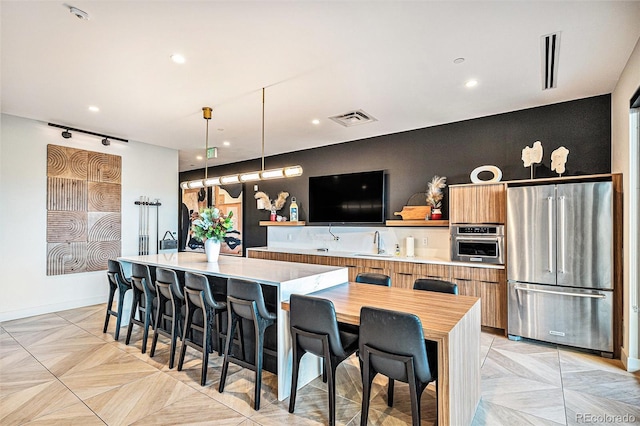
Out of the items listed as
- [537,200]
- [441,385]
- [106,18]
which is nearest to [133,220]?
[106,18]

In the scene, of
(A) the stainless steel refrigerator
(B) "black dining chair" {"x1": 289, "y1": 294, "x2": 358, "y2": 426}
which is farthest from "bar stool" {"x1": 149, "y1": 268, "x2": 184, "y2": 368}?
(A) the stainless steel refrigerator

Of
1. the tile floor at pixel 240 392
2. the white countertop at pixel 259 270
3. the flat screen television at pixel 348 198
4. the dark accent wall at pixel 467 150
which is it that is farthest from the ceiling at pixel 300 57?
the tile floor at pixel 240 392

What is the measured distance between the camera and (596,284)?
3318 millimetres

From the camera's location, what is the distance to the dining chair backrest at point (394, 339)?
1794 millimetres

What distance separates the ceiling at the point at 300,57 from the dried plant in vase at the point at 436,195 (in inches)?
34.8

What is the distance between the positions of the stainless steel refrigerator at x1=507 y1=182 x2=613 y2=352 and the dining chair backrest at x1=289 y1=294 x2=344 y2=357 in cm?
270

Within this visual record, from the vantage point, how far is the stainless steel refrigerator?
3.29 m

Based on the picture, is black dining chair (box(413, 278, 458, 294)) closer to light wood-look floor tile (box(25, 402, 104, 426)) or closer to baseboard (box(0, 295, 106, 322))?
light wood-look floor tile (box(25, 402, 104, 426))

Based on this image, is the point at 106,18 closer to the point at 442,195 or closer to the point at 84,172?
the point at 84,172

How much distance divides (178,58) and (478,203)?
3.73m

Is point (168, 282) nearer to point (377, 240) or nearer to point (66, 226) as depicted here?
point (66, 226)

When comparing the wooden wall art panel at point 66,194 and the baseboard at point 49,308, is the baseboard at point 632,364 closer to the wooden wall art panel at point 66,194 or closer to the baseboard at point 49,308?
the baseboard at point 49,308

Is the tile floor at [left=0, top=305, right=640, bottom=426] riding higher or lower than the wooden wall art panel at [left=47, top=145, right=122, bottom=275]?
lower

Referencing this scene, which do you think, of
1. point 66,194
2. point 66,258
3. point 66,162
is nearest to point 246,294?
point 66,258
